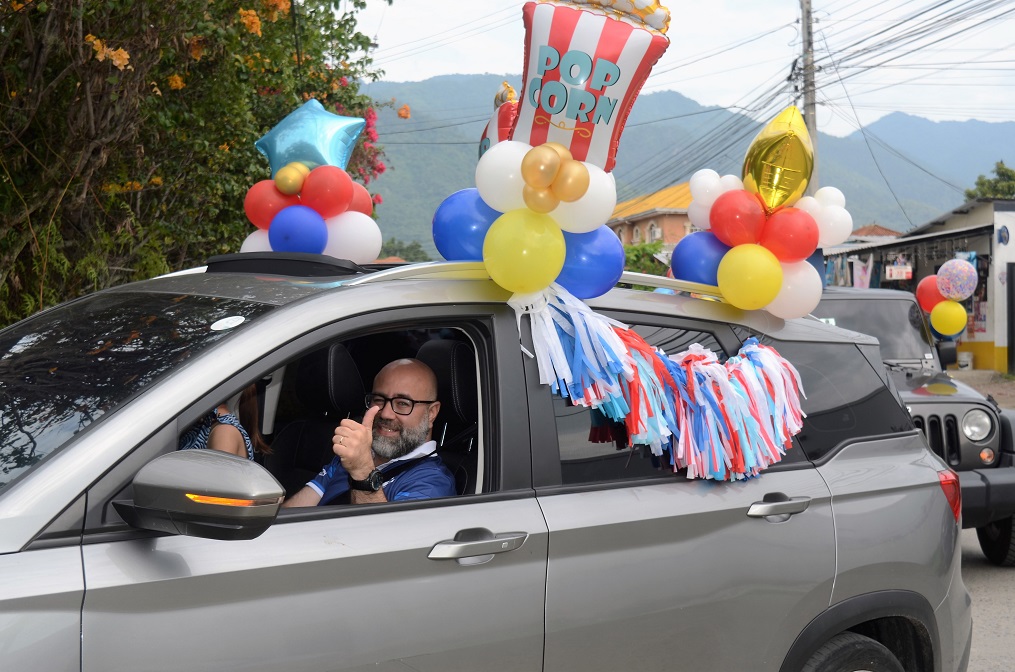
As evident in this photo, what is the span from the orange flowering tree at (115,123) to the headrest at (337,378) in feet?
11.3

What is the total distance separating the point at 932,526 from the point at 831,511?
49 centimetres


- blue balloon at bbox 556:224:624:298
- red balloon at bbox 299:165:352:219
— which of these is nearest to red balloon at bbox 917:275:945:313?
red balloon at bbox 299:165:352:219

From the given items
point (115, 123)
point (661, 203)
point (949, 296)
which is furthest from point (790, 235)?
point (661, 203)

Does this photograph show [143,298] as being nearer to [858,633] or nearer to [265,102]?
[858,633]

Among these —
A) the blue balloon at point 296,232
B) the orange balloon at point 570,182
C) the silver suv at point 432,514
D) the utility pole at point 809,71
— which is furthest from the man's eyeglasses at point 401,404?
the utility pole at point 809,71

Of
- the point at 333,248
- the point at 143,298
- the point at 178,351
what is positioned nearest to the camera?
the point at 178,351

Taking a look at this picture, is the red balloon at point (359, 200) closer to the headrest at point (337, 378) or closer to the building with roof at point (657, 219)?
the headrest at point (337, 378)

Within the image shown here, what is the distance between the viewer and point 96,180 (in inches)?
299

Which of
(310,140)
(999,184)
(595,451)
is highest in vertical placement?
(999,184)

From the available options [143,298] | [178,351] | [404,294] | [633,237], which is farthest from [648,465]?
[633,237]

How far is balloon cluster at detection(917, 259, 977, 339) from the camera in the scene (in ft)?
34.2

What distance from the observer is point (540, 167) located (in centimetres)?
293

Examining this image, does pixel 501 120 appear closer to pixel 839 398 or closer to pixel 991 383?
pixel 839 398

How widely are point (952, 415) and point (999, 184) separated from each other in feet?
127
